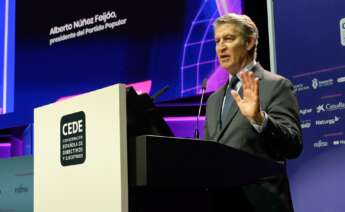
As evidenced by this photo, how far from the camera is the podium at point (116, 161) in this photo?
4.34ft

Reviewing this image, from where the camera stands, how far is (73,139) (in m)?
1.50

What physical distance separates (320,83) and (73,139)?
1.85 metres

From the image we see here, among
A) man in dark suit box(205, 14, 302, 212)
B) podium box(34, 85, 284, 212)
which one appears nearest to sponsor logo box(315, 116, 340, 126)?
man in dark suit box(205, 14, 302, 212)

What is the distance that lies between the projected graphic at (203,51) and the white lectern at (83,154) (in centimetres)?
176

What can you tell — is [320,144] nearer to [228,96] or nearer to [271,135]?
[228,96]

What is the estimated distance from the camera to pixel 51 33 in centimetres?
428

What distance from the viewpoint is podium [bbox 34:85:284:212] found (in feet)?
4.34

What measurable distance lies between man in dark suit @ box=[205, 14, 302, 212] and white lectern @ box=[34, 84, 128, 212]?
32 centimetres

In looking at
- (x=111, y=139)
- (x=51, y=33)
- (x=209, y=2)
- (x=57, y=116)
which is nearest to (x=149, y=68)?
(x=209, y=2)

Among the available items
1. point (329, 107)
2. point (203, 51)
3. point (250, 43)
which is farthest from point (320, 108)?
point (250, 43)

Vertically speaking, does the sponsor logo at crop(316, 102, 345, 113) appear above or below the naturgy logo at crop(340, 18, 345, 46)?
below

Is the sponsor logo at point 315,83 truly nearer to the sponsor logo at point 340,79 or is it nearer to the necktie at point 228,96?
the sponsor logo at point 340,79

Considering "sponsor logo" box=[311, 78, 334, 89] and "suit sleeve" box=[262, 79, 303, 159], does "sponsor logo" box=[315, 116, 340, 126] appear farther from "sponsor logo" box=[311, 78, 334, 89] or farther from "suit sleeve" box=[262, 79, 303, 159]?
"suit sleeve" box=[262, 79, 303, 159]

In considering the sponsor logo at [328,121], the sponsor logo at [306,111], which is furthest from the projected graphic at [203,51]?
the sponsor logo at [328,121]
